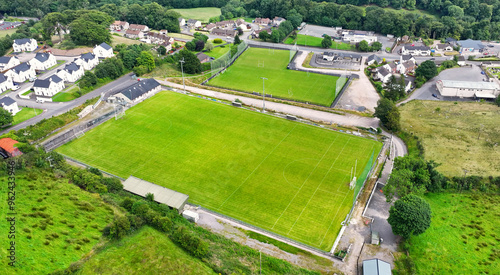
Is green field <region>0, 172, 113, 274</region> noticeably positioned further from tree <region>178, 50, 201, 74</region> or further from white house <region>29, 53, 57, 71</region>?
white house <region>29, 53, 57, 71</region>

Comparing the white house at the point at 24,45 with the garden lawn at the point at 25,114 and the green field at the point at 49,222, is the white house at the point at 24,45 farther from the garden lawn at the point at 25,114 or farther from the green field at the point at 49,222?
the green field at the point at 49,222

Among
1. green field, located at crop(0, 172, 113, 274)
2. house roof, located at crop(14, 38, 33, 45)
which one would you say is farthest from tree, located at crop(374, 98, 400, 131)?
house roof, located at crop(14, 38, 33, 45)

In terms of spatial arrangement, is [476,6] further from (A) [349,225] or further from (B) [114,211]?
(B) [114,211]

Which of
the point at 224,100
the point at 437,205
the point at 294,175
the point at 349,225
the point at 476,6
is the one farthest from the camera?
the point at 476,6

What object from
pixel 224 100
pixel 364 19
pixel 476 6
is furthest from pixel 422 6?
pixel 224 100

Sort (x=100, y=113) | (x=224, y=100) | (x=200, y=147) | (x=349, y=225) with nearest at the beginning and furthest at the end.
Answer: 1. (x=349, y=225)
2. (x=200, y=147)
3. (x=100, y=113)
4. (x=224, y=100)

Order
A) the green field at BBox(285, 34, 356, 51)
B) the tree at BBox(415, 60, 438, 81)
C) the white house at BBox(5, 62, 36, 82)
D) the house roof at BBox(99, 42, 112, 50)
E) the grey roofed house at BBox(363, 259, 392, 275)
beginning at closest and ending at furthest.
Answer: the grey roofed house at BBox(363, 259, 392, 275), the white house at BBox(5, 62, 36, 82), the tree at BBox(415, 60, 438, 81), the house roof at BBox(99, 42, 112, 50), the green field at BBox(285, 34, 356, 51)
